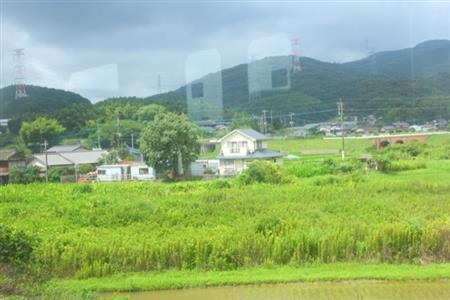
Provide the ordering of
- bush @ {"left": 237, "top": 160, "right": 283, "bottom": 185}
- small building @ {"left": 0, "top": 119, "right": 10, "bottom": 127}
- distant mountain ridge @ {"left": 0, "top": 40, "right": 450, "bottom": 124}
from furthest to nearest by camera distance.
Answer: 1. distant mountain ridge @ {"left": 0, "top": 40, "right": 450, "bottom": 124}
2. bush @ {"left": 237, "top": 160, "right": 283, "bottom": 185}
3. small building @ {"left": 0, "top": 119, "right": 10, "bottom": 127}

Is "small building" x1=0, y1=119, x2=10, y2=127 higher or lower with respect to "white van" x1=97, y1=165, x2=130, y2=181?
higher

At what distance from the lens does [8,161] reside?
16.3m

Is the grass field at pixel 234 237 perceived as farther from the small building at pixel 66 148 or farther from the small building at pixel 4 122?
the small building at pixel 66 148

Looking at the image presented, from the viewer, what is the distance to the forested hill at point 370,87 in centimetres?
2150

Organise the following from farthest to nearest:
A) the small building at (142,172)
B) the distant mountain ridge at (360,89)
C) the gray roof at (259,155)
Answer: the distant mountain ridge at (360,89), the gray roof at (259,155), the small building at (142,172)

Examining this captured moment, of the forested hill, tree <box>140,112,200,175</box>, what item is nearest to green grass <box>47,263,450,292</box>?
tree <box>140,112,200,175</box>

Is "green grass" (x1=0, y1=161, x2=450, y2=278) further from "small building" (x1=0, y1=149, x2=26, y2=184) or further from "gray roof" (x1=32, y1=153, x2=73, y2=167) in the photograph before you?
"gray roof" (x1=32, y1=153, x2=73, y2=167)

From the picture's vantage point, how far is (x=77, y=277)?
6898 mm

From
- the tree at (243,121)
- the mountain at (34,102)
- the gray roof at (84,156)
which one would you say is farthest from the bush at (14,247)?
the tree at (243,121)

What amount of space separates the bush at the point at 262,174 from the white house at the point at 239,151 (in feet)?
9.97

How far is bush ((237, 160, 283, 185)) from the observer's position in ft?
52.9

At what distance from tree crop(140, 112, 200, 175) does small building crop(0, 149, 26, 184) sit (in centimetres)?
418

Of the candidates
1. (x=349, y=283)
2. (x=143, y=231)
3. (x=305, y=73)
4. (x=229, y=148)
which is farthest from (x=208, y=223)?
(x=305, y=73)

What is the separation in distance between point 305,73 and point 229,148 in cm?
563
